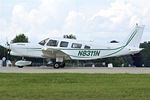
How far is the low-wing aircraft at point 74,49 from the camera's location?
3675 centimetres

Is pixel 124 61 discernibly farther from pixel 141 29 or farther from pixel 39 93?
pixel 39 93

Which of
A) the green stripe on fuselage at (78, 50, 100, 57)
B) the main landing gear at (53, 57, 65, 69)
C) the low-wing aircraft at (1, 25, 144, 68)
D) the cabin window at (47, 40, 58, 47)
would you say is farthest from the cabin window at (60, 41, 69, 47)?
the green stripe on fuselage at (78, 50, 100, 57)

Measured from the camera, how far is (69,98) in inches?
488

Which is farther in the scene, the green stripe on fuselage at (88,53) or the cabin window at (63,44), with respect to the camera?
the green stripe on fuselage at (88,53)

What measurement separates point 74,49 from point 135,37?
224 inches

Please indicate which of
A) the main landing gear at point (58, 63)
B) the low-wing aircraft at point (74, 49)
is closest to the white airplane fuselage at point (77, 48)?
the low-wing aircraft at point (74, 49)

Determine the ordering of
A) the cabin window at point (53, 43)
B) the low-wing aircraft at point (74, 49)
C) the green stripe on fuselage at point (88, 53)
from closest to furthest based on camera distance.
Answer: the cabin window at point (53, 43) → the low-wing aircraft at point (74, 49) → the green stripe on fuselage at point (88, 53)

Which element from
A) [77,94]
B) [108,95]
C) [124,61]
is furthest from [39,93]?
[124,61]

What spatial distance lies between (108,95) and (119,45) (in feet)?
81.7

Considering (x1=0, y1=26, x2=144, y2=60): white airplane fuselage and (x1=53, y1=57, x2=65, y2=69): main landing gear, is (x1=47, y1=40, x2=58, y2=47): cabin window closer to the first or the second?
(x1=0, y1=26, x2=144, y2=60): white airplane fuselage

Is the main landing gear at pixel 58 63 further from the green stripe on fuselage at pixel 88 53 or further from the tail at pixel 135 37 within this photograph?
the tail at pixel 135 37

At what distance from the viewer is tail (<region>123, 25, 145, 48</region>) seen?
37.9 m

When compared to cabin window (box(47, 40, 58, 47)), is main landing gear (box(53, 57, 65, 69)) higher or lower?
lower

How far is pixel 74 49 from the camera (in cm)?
3703
